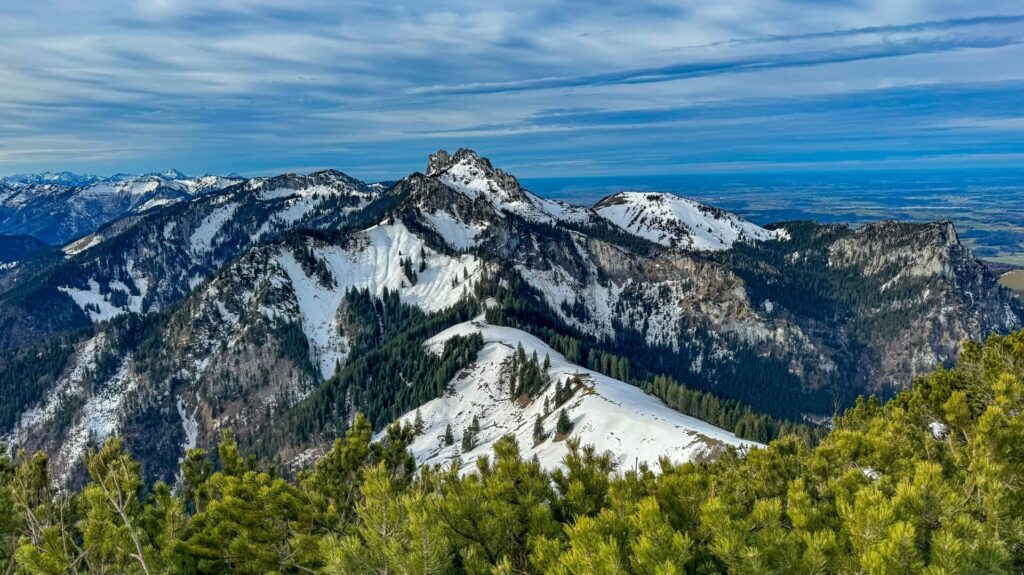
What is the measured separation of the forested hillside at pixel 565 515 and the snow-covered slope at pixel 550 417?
36.0 metres

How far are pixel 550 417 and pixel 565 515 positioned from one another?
78.0 metres

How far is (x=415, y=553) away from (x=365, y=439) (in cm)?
1129

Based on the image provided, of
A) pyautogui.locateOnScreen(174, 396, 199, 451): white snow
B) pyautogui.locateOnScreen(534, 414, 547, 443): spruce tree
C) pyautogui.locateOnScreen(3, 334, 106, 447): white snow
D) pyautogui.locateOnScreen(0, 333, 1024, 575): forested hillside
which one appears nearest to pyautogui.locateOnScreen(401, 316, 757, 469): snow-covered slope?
pyautogui.locateOnScreen(534, 414, 547, 443): spruce tree

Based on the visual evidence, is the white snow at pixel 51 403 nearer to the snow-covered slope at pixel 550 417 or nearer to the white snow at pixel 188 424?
the white snow at pixel 188 424

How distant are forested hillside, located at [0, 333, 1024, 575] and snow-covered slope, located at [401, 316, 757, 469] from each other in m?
36.0

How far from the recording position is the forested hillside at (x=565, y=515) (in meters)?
9.02

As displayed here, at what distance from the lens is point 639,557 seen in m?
8.98

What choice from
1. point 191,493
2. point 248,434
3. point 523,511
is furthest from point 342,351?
point 523,511

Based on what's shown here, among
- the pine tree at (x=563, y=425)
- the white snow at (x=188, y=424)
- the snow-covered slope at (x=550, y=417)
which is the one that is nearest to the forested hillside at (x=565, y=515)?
the snow-covered slope at (x=550, y=417)

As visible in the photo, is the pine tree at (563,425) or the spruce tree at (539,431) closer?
the pine tree at (563,425)

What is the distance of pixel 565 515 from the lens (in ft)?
44.7

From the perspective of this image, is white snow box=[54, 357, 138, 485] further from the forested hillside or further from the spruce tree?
the forested hillside

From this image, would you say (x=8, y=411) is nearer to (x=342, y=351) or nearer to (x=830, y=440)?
(x=342, y=351)

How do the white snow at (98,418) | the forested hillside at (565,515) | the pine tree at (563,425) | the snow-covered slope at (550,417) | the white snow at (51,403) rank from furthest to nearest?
the white snow at (51,403)
the white snow at (98,418)
the pine tree at (563,425)
the snow-covered slope at (550,417)
the forested hillside at (565,515)
